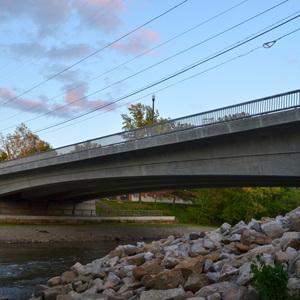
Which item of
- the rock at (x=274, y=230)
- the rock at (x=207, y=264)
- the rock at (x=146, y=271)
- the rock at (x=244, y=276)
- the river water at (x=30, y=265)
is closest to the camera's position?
the rock at (x=244, y=276)


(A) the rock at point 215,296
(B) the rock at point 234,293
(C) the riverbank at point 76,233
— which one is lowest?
(C) the riverbank at point 76,233

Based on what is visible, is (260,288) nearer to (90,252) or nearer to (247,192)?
(90,252)

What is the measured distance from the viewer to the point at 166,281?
9.60m

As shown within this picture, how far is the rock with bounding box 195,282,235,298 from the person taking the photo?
340 inches

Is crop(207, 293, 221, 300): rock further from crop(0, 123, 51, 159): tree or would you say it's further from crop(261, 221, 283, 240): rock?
crop(0, 123, 51, 159): tree

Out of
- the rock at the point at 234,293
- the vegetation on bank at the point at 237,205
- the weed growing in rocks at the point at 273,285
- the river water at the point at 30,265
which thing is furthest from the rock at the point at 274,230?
the vegetation on bank at the point at 237,205

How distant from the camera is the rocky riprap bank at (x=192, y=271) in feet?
28.9

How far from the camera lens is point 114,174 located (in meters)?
25.7

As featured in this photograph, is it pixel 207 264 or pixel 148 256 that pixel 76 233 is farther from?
pixel 207 264

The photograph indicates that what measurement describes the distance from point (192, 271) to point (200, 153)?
Answer: 10275 millimetres

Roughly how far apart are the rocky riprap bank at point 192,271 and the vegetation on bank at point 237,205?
4048cm

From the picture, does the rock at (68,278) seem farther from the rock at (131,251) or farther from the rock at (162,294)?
the rock at (162,294)

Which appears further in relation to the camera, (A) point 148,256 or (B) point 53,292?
(A) point 148,256

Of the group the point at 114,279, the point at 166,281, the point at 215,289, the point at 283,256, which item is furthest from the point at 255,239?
the point at 114,279
